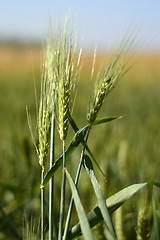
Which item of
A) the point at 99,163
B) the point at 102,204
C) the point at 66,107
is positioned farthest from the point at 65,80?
the point at 99,163

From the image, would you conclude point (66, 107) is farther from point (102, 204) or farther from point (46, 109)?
point (102, 204)

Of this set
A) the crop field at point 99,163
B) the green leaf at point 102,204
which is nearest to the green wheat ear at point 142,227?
the crop field at point 99,163

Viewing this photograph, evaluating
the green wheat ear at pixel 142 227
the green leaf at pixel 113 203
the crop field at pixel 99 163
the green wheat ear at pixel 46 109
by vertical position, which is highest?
the green wheat ear at pixel 46 109

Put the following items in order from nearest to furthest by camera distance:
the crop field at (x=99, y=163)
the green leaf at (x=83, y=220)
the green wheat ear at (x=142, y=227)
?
the green leaf at (x=83, y=220) < the green wheat ear at (x=142, y=227) < the crop field at (x=99, y=163)

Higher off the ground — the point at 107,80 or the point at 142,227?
the point at 107,80

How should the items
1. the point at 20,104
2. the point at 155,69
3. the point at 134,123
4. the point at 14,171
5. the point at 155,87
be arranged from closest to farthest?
the point at 14,171
the point at 134,123
the point at 20,104
the point at 155,87
the point at 155,69

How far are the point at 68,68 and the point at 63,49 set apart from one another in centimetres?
3

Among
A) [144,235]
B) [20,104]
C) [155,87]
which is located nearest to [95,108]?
[144,235]

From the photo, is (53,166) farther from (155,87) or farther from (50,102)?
(155,87)

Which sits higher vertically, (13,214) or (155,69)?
(13,214)

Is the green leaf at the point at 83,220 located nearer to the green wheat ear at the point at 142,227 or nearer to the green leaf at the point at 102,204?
the green leaf at the point at 102,204

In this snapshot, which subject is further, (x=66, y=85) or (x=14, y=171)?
(x=14, y=171)

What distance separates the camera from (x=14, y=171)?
136cm

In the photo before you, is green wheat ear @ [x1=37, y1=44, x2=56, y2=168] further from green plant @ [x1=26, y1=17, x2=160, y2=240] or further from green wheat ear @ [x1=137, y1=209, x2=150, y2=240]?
green wheat ear @ [x1=137, y1=209, x2=150, y2=240]
